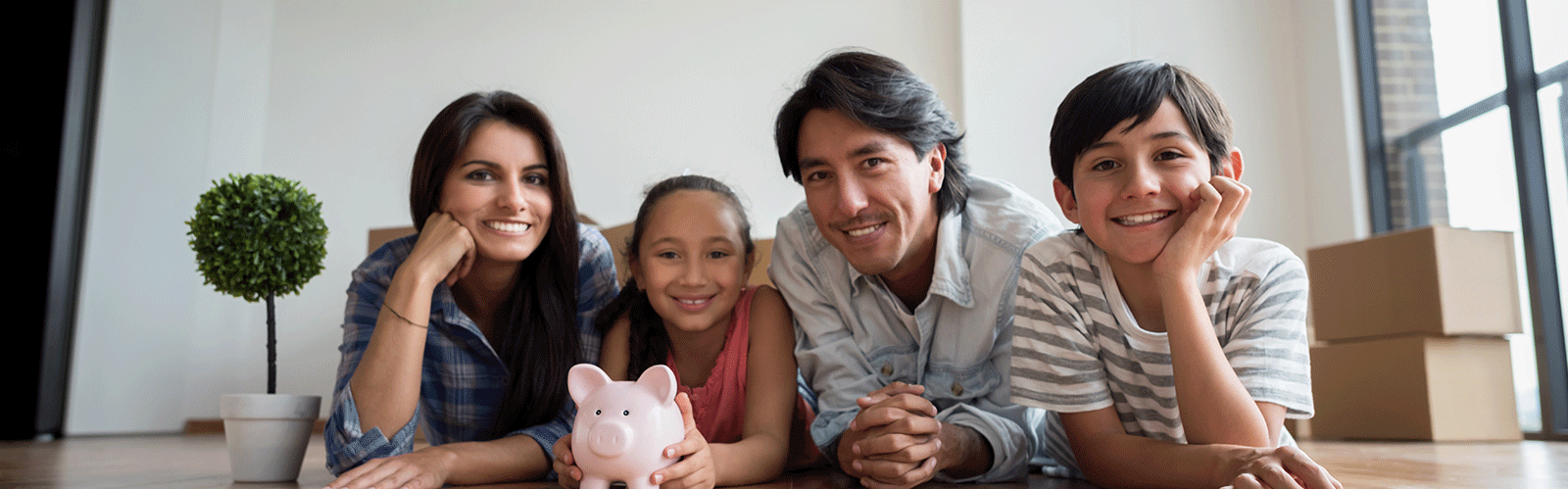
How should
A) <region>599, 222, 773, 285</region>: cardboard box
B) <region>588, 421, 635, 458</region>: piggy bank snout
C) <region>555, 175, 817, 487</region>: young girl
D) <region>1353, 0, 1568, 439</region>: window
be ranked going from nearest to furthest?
<region>588, 421, 635, 458</region>: piggy bank snout < <region>555, 175, 817, 487</region>: young girl < <region>599, 222, 773, 285</region>: cardboard box < <region>1353, 0, 1568, 439</region>: window

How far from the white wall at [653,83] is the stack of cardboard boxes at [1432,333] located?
114 cm

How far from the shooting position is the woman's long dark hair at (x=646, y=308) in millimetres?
1402

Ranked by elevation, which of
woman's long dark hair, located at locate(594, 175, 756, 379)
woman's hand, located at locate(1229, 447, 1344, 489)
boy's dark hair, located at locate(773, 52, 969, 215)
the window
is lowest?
woman's hand, located at locate(1229, 447, 1344, 489)

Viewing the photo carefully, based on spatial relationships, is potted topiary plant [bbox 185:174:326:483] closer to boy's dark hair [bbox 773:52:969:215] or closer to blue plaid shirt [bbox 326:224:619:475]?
blue plaid shirt [bbox 326:224:619:475]

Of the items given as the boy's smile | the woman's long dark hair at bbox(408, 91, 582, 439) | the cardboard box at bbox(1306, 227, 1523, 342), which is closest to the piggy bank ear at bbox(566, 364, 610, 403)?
the woman's long dark hair at bbox(408, 91, 582, 439)

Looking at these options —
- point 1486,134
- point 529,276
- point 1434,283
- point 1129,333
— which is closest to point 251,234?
point 529,276

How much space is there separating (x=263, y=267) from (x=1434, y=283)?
3039 millimetres

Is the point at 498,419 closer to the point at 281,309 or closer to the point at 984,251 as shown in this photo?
the point at 984,251

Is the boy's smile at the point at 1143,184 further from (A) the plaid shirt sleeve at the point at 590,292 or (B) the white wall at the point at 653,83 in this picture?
(B) the white wall at the point at 653,83

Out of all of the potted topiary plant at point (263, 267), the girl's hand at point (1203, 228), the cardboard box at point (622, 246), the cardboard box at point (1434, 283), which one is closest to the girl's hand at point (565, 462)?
the potted topiary plant at point (263, 267)

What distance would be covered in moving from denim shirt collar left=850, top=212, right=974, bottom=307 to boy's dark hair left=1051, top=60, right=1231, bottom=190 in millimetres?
280

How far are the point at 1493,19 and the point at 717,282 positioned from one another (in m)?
3.37

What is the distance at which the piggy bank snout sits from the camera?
936 mm

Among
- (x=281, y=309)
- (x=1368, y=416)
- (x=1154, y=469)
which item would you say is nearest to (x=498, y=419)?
(x=1154, y=469)
